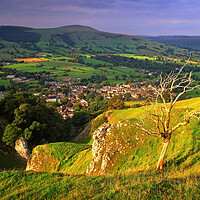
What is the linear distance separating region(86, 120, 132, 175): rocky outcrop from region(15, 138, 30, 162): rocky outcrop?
22528 mm

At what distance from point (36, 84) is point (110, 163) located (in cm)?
14615

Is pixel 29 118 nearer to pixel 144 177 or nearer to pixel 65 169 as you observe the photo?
pixel 65 169

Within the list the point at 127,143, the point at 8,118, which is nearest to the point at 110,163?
the point at 127,143

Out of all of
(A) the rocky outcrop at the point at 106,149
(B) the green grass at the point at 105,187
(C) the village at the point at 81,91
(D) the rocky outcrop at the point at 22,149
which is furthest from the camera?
(C) the village at the point at 81,91

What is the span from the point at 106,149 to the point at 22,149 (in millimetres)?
24864

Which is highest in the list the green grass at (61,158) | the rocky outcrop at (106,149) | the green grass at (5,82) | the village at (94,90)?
the rocky outcrop at (106,149)

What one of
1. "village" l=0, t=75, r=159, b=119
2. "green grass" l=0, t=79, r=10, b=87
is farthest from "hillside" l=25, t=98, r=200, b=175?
"green grass" l=0, t=79, r=10, b=87

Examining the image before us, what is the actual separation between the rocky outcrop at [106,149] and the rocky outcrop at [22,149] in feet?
73.9

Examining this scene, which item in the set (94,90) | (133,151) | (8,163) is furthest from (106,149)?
(94,90)

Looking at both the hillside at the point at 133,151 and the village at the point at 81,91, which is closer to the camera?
the hillside at the point at 133,151

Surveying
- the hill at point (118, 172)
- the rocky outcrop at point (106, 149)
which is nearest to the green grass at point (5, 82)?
the hill at point (118, 172)

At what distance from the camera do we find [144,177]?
1064 centimetres

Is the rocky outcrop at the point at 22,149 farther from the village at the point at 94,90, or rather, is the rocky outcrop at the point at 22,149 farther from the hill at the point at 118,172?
the village at the point at 94,90

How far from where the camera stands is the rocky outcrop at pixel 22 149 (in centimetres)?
3509
